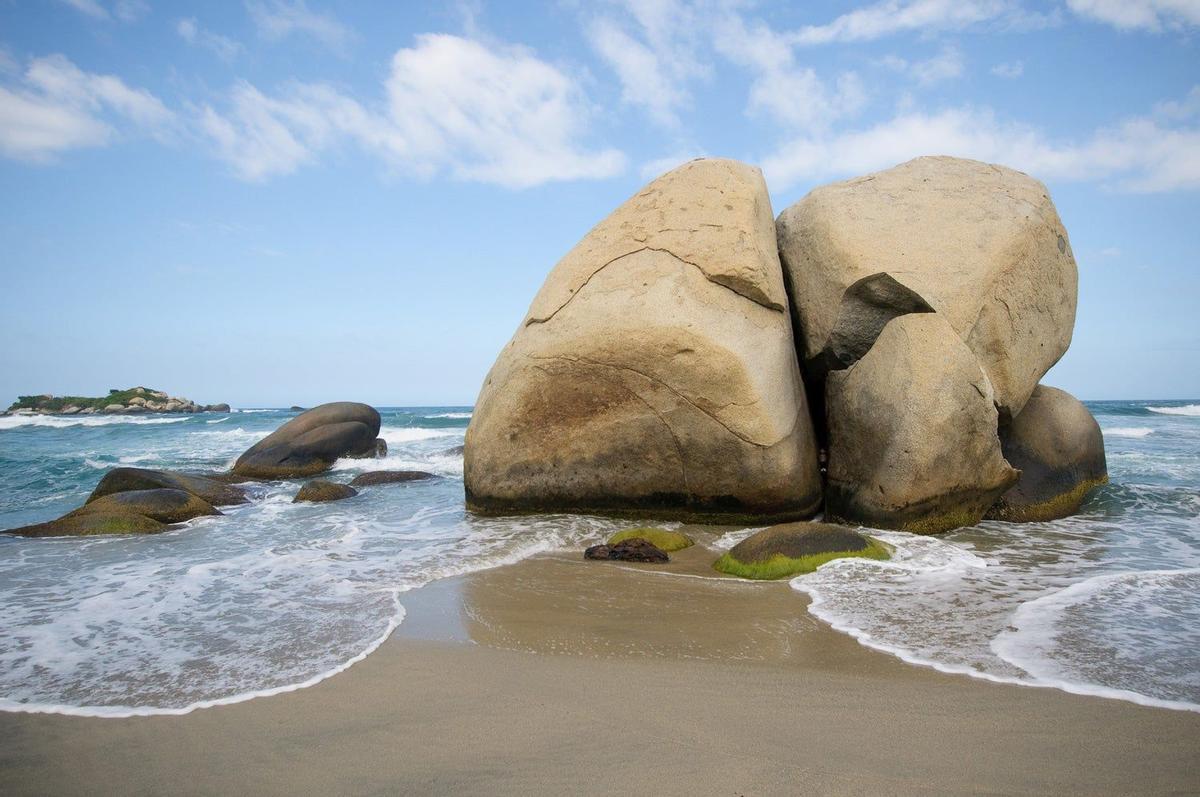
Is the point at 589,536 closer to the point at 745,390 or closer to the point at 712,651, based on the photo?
the point at 745,390

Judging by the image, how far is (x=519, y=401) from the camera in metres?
7.13

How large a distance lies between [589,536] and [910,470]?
9.25 ft

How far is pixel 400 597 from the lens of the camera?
4500mm

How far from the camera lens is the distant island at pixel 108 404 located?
145 feet

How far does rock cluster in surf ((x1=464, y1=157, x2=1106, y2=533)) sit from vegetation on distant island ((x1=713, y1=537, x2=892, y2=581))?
4.75ft

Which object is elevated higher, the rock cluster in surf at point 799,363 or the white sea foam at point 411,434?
the rock cluster in surf at point 799,363

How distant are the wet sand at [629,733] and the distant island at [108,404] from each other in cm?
4873

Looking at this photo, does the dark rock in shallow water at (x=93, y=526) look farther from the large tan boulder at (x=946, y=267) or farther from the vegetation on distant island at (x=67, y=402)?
the vegetation on distant island at (x=67, y=402)

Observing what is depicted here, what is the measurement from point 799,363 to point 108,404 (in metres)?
50.4

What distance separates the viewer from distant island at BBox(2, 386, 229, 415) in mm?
44156

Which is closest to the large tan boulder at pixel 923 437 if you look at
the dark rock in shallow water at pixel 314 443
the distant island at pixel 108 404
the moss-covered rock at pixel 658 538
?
the moss-covered rock at pixel 658 538

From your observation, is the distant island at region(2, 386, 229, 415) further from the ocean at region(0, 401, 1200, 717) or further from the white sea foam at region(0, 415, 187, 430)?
the ocean at region(0, 401, 1200, 717)

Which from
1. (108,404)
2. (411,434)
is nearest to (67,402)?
(108,404)

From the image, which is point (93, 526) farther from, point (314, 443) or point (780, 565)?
point (314, 443)
